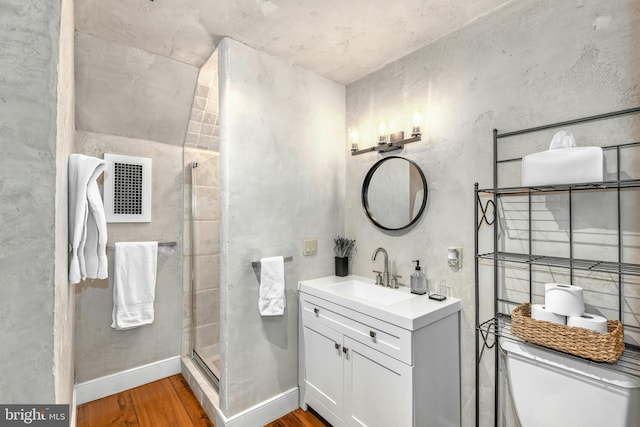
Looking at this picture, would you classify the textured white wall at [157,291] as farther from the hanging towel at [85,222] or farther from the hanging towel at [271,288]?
the hanging towel at [85,222]

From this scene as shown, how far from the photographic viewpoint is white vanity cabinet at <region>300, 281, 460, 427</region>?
145cm

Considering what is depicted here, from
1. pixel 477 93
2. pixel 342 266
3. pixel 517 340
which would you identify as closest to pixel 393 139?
pixel 477 93

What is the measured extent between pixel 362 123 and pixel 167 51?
4.63ft

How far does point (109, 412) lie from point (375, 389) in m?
1.82

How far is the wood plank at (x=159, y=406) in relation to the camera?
1.95 metres

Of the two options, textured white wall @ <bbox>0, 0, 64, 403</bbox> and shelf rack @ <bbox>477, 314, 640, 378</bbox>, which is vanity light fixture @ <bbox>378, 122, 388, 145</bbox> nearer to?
shelf rack @ <bbox>477, 314, 640, 378</bbox>

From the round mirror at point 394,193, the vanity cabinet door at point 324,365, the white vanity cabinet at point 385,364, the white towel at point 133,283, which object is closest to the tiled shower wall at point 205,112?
the white towel at point 133,283

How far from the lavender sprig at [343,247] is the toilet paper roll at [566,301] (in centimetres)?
132

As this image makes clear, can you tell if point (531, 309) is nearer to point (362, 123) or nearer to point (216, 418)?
point (362, 123)

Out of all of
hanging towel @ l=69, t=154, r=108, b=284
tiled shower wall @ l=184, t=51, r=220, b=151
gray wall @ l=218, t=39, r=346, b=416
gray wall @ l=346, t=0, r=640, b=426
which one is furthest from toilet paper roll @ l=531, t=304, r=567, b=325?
tiled shower wall @ l=184, t=51, r=220, b=151

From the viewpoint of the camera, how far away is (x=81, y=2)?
1513 millimetres

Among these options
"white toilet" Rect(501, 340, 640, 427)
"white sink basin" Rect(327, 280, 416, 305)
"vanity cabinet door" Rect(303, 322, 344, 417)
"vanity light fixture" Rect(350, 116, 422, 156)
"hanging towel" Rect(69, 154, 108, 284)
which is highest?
"vanity light fixture" Rect(350, 116, 422, 156)

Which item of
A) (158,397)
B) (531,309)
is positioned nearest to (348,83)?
(531,309)

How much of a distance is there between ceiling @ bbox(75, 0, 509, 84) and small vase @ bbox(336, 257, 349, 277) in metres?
1.44
